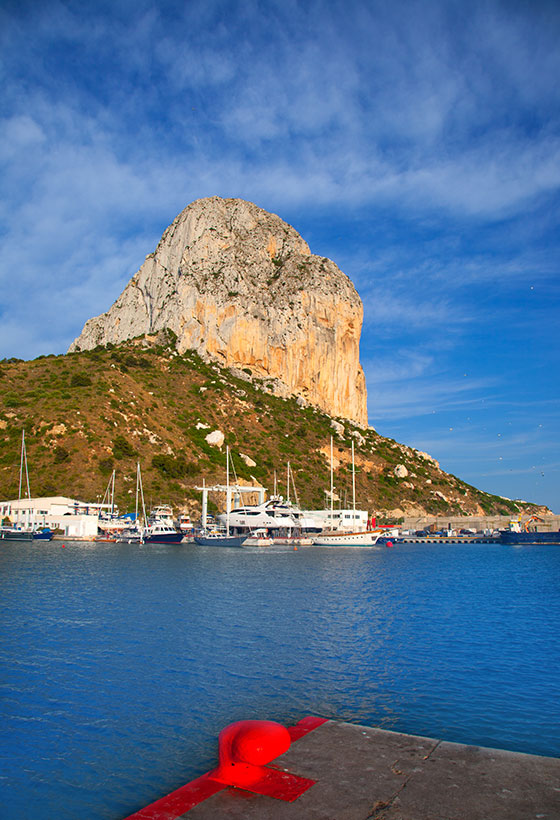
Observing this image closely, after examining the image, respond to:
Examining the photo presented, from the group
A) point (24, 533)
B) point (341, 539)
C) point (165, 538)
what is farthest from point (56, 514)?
point (341, 539)

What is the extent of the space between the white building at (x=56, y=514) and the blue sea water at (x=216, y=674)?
39.2 metres

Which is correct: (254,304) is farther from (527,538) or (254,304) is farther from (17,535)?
(527,538)

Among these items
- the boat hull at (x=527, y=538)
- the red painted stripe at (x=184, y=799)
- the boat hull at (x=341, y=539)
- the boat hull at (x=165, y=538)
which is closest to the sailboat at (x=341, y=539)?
the boat hull at (x=341, y=539)

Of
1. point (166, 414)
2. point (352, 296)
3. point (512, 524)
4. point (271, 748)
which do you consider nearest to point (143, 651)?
point (271, 748)

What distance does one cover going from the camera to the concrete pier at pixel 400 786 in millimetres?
6285

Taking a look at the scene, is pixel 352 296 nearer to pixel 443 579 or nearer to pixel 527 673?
pixel 443 579

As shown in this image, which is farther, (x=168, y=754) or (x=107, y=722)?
(x=107, y=722)

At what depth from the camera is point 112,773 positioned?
30.0 feet

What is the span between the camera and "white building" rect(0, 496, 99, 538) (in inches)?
2699

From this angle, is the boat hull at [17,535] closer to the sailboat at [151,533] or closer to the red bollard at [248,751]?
the sailboat at [151,533]

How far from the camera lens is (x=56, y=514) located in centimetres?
6975

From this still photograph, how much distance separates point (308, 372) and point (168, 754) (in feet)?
369

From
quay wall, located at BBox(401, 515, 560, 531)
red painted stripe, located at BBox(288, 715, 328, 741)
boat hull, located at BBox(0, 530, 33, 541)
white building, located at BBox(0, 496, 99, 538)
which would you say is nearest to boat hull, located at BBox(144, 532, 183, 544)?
white building, located at BBox(0, 496, 99, 538)

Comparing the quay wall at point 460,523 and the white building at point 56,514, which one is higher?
the white building at point 56,514
